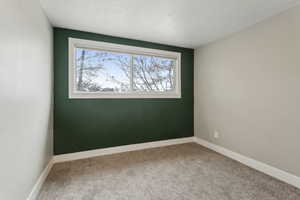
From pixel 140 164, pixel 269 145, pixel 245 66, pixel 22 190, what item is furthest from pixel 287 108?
pixel 22 190

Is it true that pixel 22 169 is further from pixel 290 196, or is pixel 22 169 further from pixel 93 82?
pixel 290 196

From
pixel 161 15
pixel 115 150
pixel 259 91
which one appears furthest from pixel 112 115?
pixel 259 91

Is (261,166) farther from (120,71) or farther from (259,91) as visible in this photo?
(120,71)

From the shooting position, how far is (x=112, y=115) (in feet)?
8.64

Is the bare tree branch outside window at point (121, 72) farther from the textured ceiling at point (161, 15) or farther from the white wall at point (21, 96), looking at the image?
the white wall at point (21, 96)

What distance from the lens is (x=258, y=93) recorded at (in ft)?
6.76

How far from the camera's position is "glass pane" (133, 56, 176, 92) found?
9.59 ft

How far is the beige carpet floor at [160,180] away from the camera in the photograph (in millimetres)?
1535

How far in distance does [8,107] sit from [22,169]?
610 millimetres

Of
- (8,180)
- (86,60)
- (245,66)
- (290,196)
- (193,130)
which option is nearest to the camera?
(8,180)

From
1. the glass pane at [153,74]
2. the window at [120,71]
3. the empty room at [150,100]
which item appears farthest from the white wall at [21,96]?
the glass pane at [153,74]

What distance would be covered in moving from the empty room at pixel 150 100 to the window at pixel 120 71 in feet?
0.07

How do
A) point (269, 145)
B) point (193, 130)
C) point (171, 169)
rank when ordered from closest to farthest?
point (269, 145) < point (171, 169) < point (193, 130)

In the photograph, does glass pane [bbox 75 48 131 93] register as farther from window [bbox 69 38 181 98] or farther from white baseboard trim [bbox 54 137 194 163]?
white baseboard trim [bbox 54 137 194 163]
